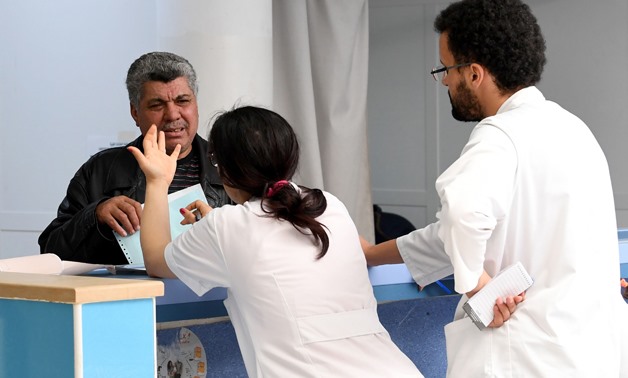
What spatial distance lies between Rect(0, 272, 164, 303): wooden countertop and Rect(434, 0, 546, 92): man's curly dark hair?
0.80 metres

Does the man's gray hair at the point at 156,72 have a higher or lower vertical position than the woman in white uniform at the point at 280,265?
higher

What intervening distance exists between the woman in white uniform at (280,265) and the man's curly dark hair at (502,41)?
15.7 inches

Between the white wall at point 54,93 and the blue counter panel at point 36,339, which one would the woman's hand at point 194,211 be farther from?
the white wall at point 54,93

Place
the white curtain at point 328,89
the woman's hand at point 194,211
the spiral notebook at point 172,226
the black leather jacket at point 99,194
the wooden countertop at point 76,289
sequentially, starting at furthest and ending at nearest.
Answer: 1. the white curtain at point 328,89
2. the black leather jacket at point 99,194
3. the spiral notebook at point 172,226
4. the woman's hand at point 194,211
5. the wooden countertop at point 76,289

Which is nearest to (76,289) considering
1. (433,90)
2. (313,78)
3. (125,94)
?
(125,94)

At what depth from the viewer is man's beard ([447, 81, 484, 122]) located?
2.06 meters

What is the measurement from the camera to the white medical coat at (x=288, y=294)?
1.92 m

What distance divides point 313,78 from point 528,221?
10.4ft

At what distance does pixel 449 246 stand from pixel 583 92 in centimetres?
415

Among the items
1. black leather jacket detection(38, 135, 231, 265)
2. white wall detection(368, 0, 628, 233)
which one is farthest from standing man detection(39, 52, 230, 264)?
white wall detection(368, 0, 628, 233)

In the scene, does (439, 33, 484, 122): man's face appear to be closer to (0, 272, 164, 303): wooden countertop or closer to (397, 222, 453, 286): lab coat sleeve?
(397, 222, 453, 286): lab coat sleeve

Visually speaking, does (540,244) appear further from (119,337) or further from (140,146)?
(140,146)

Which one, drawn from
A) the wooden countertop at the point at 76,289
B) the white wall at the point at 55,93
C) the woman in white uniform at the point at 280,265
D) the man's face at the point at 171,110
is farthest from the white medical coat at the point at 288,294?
the white wall at the point at 55,93

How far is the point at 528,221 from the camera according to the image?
192cm
